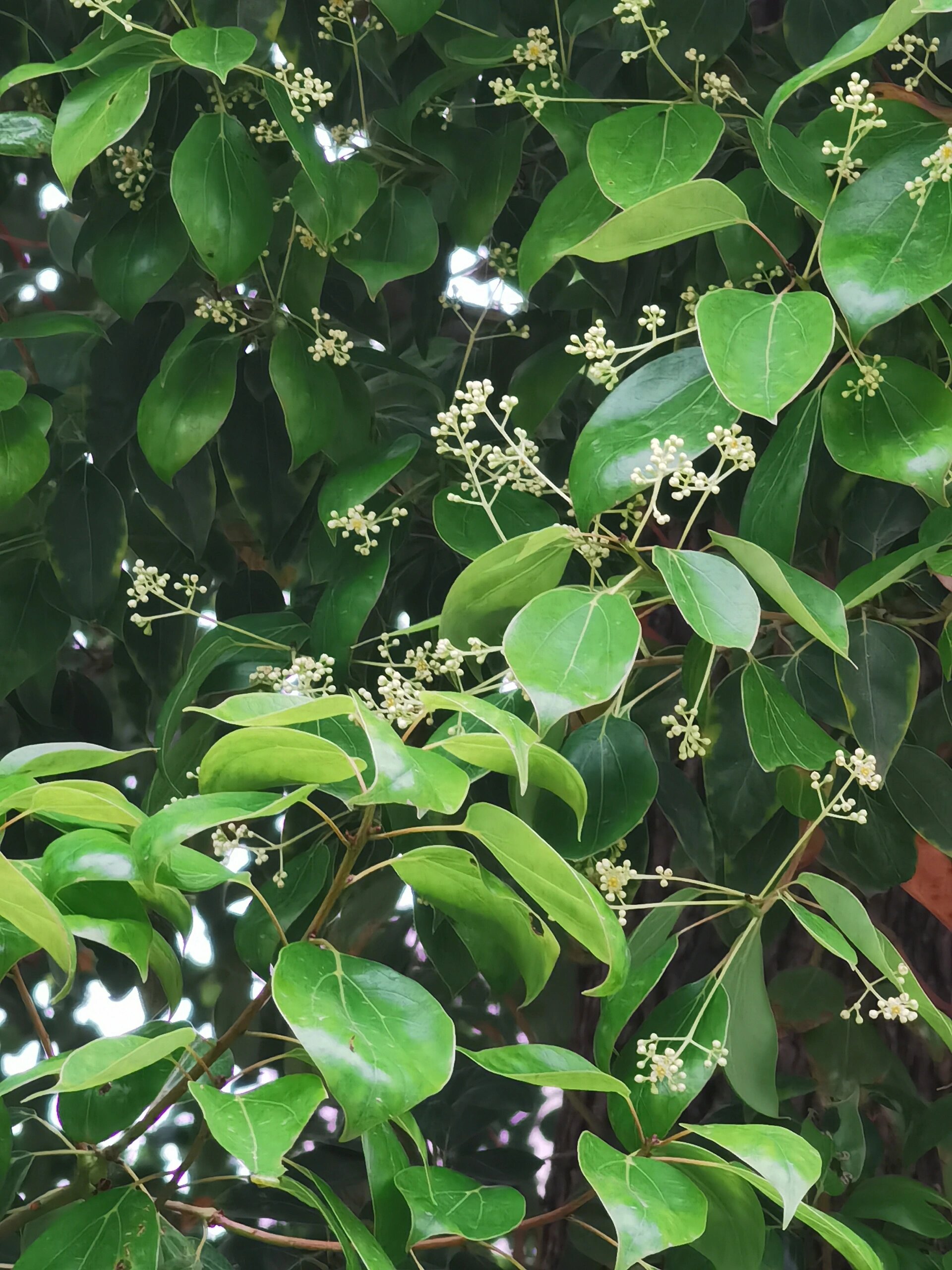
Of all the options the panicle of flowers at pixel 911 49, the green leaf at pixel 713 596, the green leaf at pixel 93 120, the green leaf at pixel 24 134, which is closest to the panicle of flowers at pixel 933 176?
the panicle of flowers at pixel 911 49

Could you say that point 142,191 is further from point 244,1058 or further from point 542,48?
point 244,1058

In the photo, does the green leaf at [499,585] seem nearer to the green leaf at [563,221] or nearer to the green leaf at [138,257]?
the green leaf at [563,221]

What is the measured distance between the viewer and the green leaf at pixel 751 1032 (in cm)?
73

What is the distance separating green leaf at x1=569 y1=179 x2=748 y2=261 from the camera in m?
0.62

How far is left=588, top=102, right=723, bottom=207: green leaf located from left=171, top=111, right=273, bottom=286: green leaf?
8.4 inches

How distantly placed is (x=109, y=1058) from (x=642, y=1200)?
0.24 metres

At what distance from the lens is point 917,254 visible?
0.61 metres

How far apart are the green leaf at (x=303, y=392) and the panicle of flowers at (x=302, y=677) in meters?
0.13

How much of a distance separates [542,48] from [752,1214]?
0.70 m

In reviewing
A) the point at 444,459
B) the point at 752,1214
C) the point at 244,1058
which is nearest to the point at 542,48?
the point at 444,459

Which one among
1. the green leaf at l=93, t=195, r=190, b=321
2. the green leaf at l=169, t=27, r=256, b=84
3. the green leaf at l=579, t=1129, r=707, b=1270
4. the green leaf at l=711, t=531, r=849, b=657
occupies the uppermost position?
the green leaf at l=169, t=27, r=256, b=84

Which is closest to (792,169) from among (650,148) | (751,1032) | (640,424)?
(650,148)

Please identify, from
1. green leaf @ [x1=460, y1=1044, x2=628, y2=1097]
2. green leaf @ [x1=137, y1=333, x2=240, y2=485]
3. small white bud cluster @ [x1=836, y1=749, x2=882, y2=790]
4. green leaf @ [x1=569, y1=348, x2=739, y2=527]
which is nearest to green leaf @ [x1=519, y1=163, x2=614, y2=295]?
green leaf @ [x1=569, y1=348, x2=739, y2=527]

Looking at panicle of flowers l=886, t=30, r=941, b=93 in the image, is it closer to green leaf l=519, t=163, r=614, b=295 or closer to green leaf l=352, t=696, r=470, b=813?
green leaf l=519, t=163, r=614, b=295
